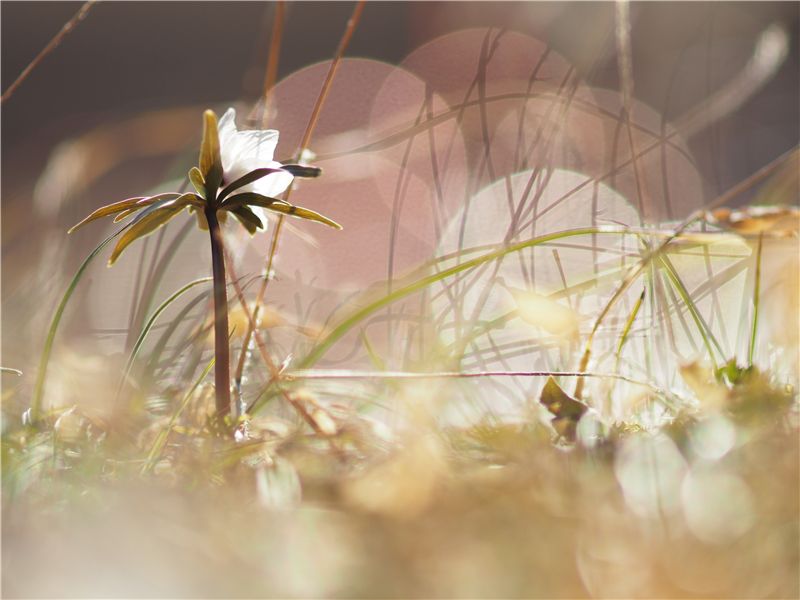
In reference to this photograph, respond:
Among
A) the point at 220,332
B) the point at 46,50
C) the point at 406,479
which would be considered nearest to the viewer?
the point at 406,479

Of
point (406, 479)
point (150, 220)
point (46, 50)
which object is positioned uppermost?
point (46, 50)

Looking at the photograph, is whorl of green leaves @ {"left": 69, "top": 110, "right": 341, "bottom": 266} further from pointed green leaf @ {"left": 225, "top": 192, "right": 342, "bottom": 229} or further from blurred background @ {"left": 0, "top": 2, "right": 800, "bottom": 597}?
blurred background @ {"left": 0, "top": 2, "right": 800, "bottom": 597}

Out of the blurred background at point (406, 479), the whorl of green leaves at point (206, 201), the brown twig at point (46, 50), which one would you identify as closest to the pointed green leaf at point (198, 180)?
the whorl of green leaves at point (206, 201)

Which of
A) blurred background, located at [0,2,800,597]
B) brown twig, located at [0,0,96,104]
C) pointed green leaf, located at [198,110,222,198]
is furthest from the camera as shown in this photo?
brown twig, located at [0,0,96,104]

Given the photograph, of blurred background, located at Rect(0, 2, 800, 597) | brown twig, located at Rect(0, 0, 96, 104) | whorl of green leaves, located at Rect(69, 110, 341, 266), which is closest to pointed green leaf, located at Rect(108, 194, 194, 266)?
whorl of green leaves, located at Rect(69, 110, 341, 266)

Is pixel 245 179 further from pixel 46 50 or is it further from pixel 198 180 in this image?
pixel 46 50

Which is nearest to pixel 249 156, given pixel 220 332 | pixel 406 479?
pixel 220 332
